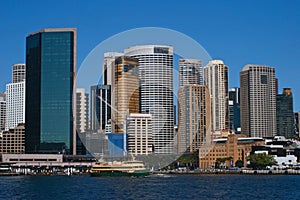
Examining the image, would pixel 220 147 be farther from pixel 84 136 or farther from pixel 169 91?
pixel 84 136

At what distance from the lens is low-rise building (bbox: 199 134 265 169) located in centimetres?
14800

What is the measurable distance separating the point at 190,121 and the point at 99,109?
27.3 meters

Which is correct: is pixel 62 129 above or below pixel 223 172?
above

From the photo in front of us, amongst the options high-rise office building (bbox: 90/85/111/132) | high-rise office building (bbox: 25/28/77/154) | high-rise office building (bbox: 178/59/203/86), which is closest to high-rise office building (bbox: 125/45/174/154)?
high-rise office building (bbox: 178/59/203/86)

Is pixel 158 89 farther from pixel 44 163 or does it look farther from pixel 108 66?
pixel 44 163

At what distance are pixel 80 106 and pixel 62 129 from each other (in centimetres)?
2299

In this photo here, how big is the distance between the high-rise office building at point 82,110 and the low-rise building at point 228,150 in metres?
34.3

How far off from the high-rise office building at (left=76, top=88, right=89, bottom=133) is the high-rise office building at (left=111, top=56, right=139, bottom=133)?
9.92m

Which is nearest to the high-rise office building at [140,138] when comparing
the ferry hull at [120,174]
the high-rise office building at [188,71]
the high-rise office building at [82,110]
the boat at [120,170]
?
the high-rise office building at [82,110]

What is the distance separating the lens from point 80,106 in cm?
17288

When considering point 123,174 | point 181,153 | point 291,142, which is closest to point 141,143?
point 181,153

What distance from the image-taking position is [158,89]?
151375mm

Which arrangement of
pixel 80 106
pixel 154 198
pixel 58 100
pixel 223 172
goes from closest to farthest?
pixel 154 198 < pixel 223 172 < pixel 58 100 < pixel 80 106

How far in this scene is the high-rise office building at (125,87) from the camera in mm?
146125
